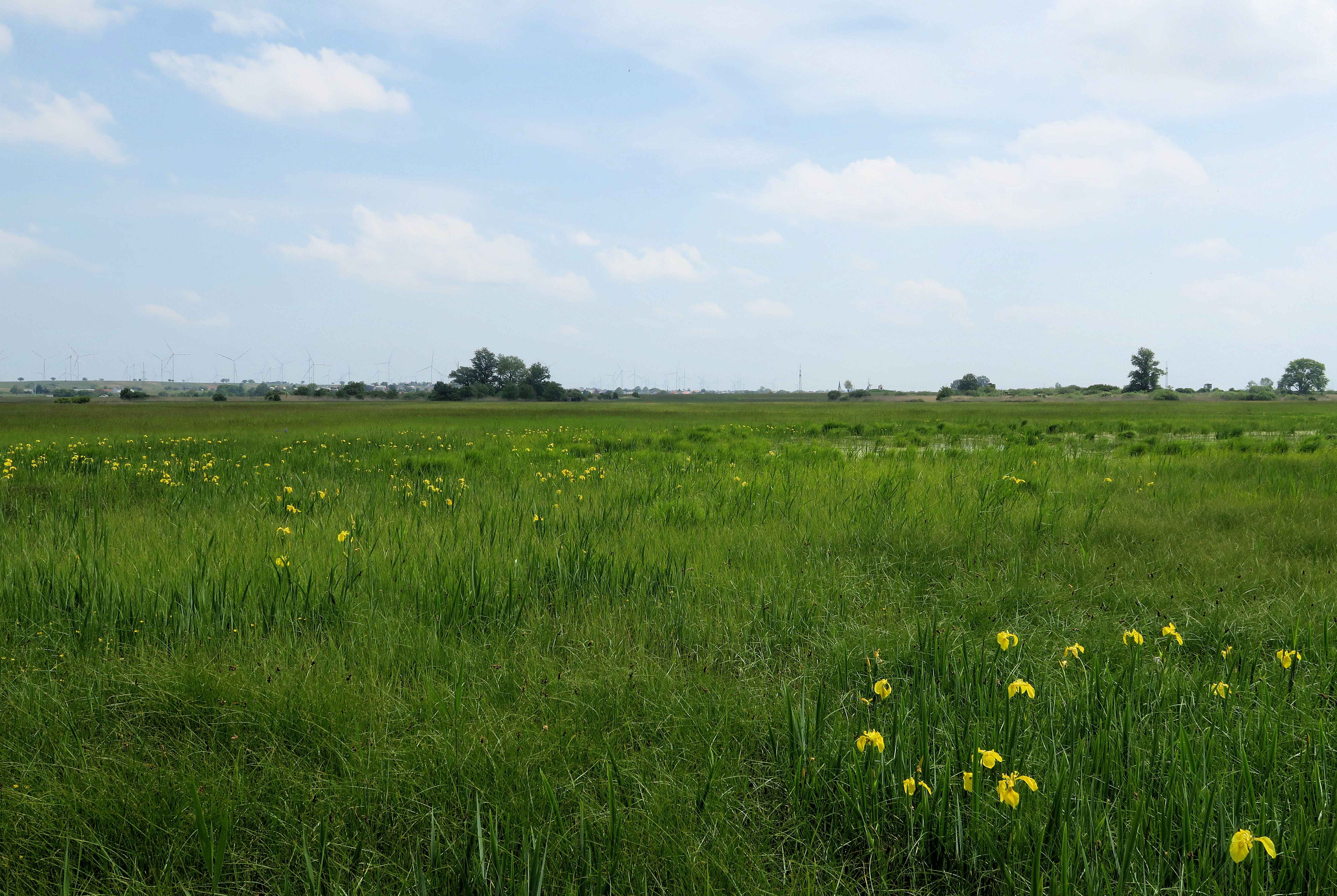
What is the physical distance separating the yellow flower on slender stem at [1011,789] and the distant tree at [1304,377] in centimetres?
20324

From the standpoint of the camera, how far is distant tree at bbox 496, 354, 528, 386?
138 metres

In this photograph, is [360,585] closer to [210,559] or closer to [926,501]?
[210,559]

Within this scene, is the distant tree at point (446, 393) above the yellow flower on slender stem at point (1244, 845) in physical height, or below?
above

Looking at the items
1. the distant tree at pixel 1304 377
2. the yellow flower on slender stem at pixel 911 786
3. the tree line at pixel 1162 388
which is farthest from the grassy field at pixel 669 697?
the distant tree at pixel 1304 377

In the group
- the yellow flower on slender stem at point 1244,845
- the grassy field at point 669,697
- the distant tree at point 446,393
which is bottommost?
the grassy field at point 669,697

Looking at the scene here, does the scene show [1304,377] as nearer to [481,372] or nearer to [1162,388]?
[1162,388]

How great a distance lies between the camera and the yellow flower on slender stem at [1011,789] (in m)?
1.82

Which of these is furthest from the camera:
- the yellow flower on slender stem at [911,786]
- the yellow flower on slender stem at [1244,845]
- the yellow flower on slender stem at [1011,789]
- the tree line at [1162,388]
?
the tree line at [1162,388]

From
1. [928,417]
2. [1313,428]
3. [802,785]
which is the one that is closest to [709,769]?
[802,785]

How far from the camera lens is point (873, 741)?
2133 mm

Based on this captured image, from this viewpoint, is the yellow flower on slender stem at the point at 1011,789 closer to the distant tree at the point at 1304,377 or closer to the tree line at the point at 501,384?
the tree line at the point at 501,384

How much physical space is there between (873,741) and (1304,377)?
210788 millimetres

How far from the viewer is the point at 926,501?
291 inches

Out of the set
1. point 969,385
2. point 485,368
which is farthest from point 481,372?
point 969,385
